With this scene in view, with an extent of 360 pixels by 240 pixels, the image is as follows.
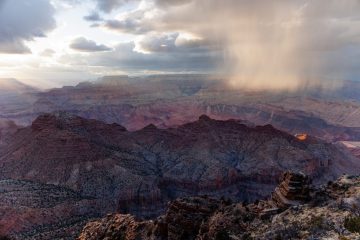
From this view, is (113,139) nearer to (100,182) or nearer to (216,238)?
(100,182)

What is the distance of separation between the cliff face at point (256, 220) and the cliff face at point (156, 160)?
155 ft

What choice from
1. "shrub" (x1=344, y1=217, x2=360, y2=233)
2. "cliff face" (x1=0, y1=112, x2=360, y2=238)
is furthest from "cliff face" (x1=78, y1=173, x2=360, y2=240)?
"cliff face" (x1=0, y1=112, x2=360, y2=238)

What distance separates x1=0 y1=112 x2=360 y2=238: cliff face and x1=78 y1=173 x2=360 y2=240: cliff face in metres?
47.4

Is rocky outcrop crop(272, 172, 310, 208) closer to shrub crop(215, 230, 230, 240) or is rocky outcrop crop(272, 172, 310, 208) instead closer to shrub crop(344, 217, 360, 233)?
shrub crop(215, 230, 230, 240)

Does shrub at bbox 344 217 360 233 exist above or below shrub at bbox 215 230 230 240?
above

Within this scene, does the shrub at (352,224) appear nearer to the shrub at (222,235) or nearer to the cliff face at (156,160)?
the shrub at (222,235)

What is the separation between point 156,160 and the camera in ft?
423

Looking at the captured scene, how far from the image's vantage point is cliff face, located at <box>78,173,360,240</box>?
89.3ft

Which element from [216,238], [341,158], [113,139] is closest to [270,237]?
[216,238]

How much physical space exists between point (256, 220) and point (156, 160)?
97383mm

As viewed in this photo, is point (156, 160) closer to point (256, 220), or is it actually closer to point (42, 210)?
point (42, 210)

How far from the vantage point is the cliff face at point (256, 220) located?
27219 millimetres

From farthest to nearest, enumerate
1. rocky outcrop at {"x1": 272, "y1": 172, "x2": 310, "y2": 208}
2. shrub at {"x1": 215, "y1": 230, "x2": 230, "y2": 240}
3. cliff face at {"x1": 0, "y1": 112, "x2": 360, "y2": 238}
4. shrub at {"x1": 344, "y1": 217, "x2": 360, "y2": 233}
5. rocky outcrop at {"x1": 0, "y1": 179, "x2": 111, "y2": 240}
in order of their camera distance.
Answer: cliff face at {"x1": 0, "y1": 112, "x2": 360, "y2": 238} < rocky outcrop at {"x1": 0, "y1": 179, "x2": 111, "y2": 240} < rocky outcrop at {"x1": 272, "y1": 172, "x2": 310, "y2": 208} < shrub at {"x1": 215, "y1": 230, "x2": 230, "y2": 240} < shrub at {"x1": 344, "y1": 217, "x2": 360, "y2": 233}

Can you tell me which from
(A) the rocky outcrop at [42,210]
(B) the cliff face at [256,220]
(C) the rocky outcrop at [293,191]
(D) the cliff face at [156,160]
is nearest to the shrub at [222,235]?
(B) the cliff face at [256,220]
